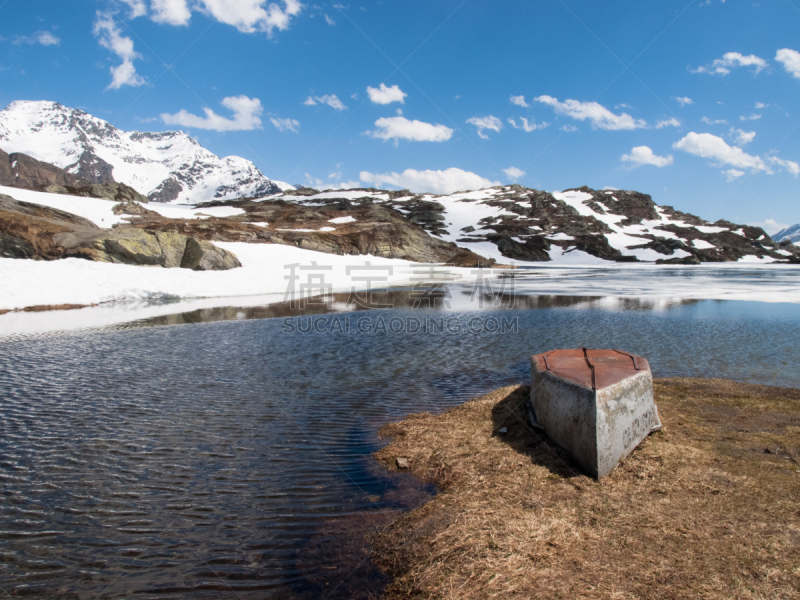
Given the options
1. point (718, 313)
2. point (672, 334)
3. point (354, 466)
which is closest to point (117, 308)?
point (354, 466)

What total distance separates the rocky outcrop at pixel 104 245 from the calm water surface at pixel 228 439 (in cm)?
1752

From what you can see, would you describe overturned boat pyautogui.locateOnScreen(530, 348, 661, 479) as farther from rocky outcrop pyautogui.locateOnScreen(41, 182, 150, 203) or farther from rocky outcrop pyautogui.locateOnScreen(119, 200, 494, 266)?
rocky outcrop pyautogui.locateOnScreen(41, 182, 150, 203)

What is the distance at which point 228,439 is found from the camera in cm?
781

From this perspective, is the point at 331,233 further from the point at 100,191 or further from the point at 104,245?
the point at 100,191

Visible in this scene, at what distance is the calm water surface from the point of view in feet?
15.2

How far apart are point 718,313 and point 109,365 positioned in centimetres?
2670

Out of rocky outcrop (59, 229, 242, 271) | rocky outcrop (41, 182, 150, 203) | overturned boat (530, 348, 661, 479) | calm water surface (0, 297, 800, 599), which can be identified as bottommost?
calm water surface (0, 297, 800, 599)

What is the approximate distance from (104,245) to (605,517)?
119 feet

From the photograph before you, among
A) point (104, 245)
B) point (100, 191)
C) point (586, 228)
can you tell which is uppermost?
point (586, 228)

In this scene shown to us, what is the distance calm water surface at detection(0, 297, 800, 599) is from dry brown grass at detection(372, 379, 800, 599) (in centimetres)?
66

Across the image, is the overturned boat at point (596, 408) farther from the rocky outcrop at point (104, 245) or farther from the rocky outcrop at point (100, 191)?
the rocky outcrop at point (100, 191)

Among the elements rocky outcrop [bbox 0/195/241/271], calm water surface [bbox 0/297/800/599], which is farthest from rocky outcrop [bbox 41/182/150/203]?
calm water surface [bbox 0/297/800/599]

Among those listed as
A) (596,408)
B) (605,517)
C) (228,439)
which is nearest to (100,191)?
(228,439)

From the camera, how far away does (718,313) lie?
2248cm
